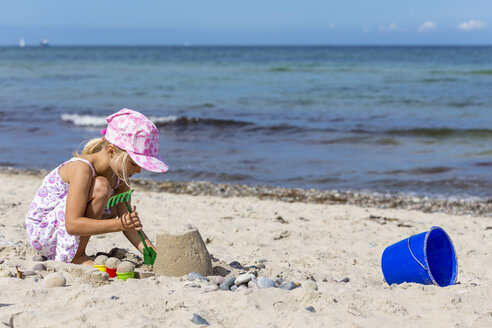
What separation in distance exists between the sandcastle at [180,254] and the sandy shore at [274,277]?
10 centimetres

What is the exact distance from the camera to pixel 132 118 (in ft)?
11.6

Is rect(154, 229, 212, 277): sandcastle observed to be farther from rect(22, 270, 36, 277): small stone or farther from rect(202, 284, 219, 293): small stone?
rect(22, 270, 36, 277): small stone

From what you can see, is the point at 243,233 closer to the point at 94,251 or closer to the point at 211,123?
the point at 94,251

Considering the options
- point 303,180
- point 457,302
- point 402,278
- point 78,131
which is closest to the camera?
point 457,302

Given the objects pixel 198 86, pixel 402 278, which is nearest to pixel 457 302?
pixel 402 278

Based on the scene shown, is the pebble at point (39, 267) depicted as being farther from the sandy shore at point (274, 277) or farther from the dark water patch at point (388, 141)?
the dark water patch at point (388, 141)

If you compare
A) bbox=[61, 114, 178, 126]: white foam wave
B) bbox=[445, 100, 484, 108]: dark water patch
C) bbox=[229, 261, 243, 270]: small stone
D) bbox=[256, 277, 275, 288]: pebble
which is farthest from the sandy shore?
bbox=[445, 100, 484, 108]: dark water patch

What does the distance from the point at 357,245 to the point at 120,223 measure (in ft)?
8.33

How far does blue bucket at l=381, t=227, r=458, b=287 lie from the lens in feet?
12.0

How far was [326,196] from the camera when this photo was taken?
24.6 ft

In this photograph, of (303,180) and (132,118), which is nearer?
(132,118)

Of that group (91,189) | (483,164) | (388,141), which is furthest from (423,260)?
(388,141)

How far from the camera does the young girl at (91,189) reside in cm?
351

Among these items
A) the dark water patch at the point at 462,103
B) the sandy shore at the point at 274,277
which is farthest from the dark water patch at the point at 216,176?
the dark water patch at the point at 462,103
